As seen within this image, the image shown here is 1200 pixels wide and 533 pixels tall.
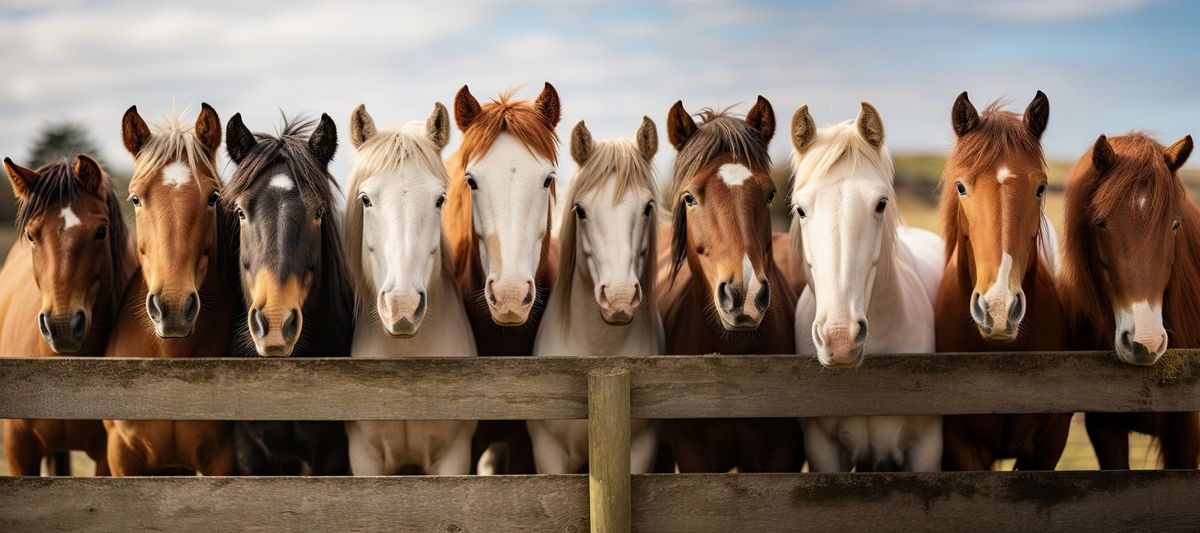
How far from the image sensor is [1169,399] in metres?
3.37

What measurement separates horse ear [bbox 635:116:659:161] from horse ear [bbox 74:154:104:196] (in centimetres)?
249

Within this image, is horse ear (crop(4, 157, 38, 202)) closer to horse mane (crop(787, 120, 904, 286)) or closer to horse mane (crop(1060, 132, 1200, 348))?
horse mane (crop(787, 120, 904, 286))

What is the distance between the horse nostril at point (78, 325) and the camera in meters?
3.89

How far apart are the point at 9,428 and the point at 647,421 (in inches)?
125

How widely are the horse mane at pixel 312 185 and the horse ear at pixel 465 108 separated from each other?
0.61 metres

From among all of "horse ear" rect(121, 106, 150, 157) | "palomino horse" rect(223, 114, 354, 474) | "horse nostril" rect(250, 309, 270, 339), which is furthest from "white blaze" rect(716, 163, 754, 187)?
"horse ear" rect(121, 106, 150, 157)

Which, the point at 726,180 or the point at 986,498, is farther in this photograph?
the point at 726,180

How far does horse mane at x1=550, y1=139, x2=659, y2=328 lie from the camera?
3.88 meters

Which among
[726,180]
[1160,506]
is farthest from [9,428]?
[1160,506]

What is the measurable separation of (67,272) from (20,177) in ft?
1.92

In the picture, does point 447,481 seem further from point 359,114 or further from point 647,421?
point 359,114

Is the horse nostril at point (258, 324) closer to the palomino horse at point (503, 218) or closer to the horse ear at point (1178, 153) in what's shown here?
the palomino horse at point (503, 218)

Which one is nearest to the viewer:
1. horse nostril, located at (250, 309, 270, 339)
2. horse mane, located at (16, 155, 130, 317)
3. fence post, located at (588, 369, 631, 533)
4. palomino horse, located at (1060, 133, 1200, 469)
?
fence post, located at (588, 369, 631, 533)

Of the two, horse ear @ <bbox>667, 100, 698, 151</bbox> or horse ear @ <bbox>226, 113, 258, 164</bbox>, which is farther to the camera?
horse ear @ <bbox>667, 100, 698, 151</bbox>
